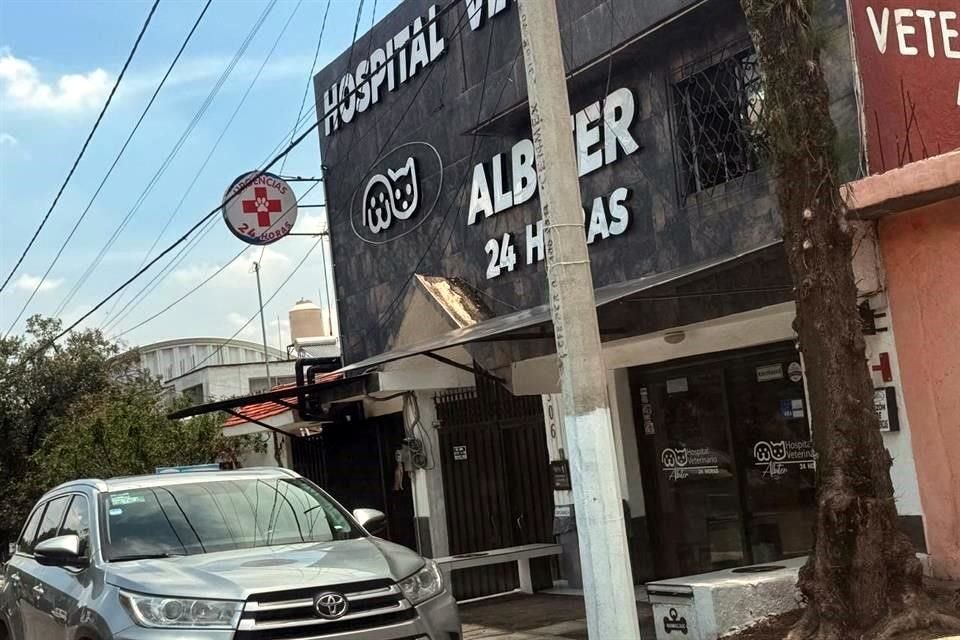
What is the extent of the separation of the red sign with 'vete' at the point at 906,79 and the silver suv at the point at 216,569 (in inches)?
196

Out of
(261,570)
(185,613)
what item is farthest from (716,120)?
(185,613)

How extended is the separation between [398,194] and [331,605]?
977 cm

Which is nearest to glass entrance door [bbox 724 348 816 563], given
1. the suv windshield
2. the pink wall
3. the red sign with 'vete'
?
the pink wall

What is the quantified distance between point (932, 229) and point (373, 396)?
7.51 m

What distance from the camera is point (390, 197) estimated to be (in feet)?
50.2

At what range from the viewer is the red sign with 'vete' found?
8.88 meters

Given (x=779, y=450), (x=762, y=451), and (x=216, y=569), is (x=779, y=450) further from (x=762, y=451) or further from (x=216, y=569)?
(x=216, y=569)

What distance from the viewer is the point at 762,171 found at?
32.2ft

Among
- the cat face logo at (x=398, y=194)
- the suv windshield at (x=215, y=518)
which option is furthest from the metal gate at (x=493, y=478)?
the suv windshield at (x=215, y=518)

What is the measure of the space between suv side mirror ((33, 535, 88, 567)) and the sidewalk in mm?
4236

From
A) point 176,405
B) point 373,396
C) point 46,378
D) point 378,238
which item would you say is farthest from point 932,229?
point 46,378

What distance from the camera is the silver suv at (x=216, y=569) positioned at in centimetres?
584

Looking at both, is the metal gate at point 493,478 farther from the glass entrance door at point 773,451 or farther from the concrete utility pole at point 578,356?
the concrete utility pole at point 578,356

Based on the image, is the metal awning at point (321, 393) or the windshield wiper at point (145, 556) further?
the metal awning at point (321, 393)
